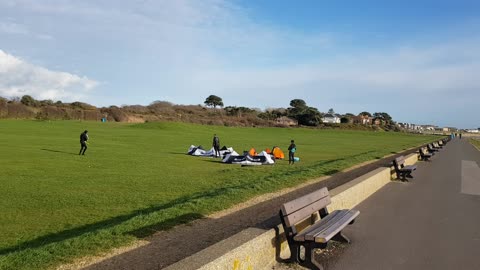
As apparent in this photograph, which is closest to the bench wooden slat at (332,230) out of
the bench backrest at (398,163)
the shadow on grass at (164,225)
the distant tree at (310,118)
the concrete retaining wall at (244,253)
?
the concrete retaining wall at (244,253)

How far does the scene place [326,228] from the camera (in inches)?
228

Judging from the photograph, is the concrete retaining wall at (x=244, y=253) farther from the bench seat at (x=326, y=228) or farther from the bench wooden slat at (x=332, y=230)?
the bench wooden slat at (x=332, y=230)

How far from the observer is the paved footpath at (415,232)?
591 cm

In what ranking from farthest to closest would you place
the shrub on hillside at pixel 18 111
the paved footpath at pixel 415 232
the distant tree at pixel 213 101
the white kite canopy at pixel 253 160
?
the distant tree at pixel 213 101
the shrub on hillside at pixel 18 111
the white kite canopy at pixel 253 160
the paved footpath at pixel 415 232

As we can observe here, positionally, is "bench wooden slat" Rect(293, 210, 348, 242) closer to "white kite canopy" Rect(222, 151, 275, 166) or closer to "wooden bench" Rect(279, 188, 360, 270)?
"wooden bench" Rect(279, 188, 360, 270)

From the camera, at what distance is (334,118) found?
7456 inches

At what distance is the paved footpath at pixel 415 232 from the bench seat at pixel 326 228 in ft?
1.49

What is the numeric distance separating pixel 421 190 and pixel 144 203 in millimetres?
8306

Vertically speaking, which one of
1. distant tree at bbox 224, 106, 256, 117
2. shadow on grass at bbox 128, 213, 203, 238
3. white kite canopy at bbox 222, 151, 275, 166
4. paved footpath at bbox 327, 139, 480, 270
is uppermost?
distant tree at bbox 224, 106, 256, 117

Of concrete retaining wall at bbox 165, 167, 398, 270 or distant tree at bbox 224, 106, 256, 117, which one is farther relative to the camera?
distant tree at bbox 224, 106, 256, 117

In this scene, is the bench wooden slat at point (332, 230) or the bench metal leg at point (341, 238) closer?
the bench wooden slat at point (332, 230)

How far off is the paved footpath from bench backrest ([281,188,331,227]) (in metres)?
0.76

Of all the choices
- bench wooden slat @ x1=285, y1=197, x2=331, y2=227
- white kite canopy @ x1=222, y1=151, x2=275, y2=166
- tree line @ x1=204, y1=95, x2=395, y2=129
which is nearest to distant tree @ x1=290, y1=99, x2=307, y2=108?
tree line @ x1=204, y1=95, x2=395, y2=129

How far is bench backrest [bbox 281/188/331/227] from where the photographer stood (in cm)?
544
